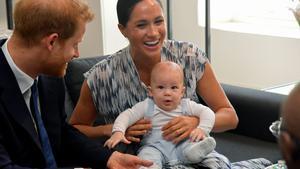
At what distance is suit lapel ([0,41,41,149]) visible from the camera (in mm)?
1479

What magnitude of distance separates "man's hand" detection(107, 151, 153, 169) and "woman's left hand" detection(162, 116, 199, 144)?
166mm

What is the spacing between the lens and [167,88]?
5.82ft

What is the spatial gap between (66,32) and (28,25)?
115mm

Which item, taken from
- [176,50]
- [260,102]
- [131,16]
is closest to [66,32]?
[131,16]

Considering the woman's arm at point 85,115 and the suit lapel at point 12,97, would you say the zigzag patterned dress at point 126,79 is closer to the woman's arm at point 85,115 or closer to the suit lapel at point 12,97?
the woman's arm at point 85,115

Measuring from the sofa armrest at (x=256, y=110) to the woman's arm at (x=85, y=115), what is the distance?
2.57 ft

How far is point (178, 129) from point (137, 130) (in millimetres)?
150

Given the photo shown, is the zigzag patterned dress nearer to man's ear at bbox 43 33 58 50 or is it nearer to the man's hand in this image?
the man's hand

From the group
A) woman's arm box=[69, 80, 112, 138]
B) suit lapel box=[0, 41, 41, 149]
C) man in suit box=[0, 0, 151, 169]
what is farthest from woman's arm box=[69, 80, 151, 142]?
suit lapel box=[0, 41, 41, 149]

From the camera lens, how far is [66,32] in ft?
4.94

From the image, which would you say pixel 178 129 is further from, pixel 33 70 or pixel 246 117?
pixel 246 117

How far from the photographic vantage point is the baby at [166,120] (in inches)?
67.7

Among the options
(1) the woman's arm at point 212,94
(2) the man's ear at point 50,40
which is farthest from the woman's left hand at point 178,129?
(2) the man's ear at point 50,40

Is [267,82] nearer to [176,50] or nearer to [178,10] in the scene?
[178,10]
